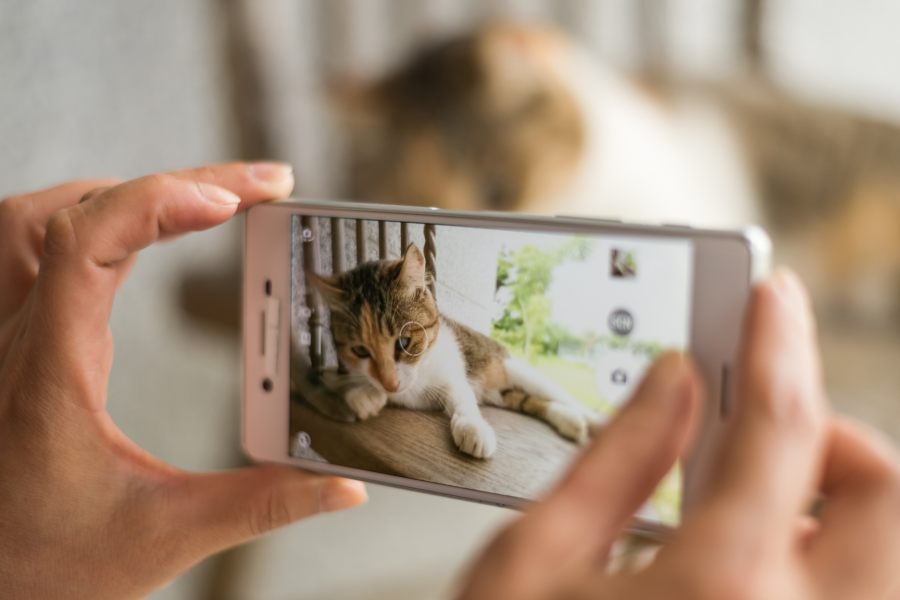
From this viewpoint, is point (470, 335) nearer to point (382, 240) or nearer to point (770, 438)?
point (382, 240)

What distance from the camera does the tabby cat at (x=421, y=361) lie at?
1.31 ft

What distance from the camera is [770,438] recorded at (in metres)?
0.24

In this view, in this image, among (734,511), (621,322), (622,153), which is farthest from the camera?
(622,153)

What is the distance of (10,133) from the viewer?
84 cm

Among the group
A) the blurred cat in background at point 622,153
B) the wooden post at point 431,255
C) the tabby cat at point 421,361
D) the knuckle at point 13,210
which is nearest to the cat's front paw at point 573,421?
the tabby cat at point 421,361

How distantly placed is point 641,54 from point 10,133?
1.02m

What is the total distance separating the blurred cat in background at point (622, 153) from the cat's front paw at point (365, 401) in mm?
493

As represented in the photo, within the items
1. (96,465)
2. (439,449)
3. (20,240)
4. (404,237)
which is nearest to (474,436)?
(439,449)

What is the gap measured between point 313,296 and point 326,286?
0.05ft

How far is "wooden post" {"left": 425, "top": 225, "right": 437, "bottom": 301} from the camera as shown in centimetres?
42

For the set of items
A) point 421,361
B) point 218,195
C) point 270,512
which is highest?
point 218,195

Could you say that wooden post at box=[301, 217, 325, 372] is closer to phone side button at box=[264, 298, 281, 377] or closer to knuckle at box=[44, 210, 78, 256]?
phone side button at box=[264, 298, 281, 377]

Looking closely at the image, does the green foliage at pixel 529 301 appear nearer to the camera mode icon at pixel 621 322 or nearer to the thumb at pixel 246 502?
the camera mode icon at pixel 621 322

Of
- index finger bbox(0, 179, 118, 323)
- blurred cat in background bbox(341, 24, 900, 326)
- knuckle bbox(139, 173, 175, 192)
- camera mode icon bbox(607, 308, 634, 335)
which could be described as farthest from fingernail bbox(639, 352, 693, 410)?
blurred cat in background bbox(341, 24, 900, 326)
